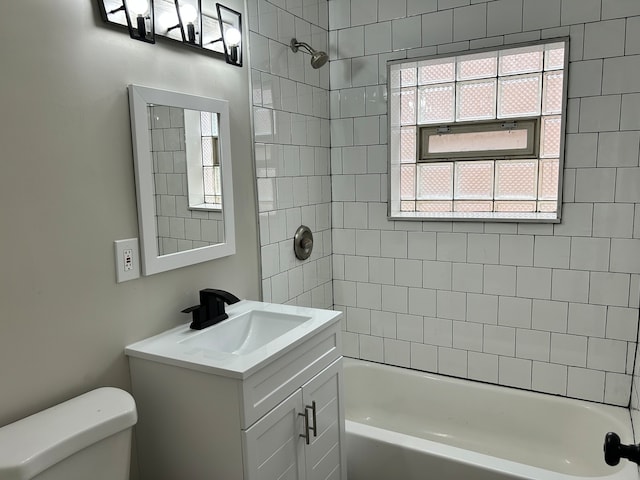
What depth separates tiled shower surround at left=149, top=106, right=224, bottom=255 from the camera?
175cm

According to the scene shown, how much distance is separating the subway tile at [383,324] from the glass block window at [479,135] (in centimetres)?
60

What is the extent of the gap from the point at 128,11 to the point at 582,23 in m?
1.92

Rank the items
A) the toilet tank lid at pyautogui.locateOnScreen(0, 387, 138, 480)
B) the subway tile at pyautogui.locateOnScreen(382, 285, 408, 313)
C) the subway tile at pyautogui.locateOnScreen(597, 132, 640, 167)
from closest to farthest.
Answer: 1. the toilet tank lid at pyautogui.locateOnScreen(0, 387, 138, 480)
2. the subway tile at pyautogui.locateOnScreen(597, 132, 640, 167)
3. the subway tile at pyautogui.locateOnScreen(382, 285, 408, 313)

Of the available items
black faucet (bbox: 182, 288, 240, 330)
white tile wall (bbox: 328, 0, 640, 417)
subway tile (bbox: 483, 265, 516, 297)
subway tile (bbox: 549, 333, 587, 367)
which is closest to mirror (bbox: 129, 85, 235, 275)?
black faucet (bbox: 182, 288, 240, 330)

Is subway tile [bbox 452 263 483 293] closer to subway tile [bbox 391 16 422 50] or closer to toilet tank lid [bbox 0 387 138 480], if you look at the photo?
subway tile [bbox 391 16 422 50]

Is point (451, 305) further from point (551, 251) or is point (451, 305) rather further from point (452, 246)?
point (551, 251)

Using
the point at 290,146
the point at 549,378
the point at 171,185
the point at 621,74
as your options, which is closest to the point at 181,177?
the point at 171,185

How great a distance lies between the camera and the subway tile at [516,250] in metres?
2.46

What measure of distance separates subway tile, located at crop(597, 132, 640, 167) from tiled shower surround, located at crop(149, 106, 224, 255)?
5.96 ft

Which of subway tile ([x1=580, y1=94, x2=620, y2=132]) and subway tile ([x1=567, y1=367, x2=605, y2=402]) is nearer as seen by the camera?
subway tile ([x1=580, y1=94, x2=620, y2=132])

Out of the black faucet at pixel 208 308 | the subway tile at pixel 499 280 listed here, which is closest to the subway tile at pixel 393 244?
the subway tile at pixel 499 280

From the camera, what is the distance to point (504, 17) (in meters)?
2.37

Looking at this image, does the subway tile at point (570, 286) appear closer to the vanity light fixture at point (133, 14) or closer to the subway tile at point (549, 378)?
the subway tile at point (549, 378)

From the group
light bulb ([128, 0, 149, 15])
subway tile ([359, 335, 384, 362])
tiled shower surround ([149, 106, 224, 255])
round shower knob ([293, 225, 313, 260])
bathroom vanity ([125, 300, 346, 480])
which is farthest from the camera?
subway tile ([359, 335, 384, 362])
